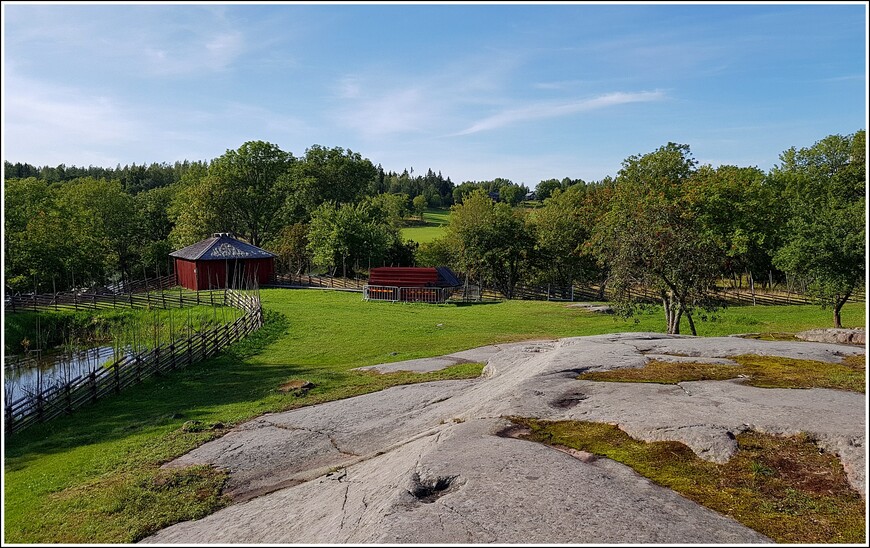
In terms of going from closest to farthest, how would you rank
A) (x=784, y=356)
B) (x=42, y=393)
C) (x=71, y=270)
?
(x=784, y=356) → (x=42, y=393) → (x=71, y=270)

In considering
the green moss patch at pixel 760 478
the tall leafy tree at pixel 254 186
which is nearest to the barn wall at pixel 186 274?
the tall leafy tree at pixel 254 186

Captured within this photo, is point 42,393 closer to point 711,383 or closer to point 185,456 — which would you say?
point 185,456

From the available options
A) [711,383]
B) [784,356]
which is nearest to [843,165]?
[784,356]

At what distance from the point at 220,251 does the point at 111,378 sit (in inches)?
1405

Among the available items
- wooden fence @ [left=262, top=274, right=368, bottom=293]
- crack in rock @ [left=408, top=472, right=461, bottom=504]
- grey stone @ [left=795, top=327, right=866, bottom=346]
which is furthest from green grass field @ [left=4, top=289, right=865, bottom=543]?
wooden fence @ [left=262, top=274, right=368, bottom=293]

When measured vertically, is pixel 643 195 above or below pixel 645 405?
above

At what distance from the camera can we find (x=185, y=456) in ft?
40.9

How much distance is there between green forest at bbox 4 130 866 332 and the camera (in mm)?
42531

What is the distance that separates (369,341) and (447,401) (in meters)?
14.8

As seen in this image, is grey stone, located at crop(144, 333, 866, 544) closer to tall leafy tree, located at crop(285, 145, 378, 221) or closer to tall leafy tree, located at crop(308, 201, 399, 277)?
tall leafy tree, located at crop(308, 201, 399, 277)

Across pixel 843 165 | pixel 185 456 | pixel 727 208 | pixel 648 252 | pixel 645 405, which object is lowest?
pixel 185 456

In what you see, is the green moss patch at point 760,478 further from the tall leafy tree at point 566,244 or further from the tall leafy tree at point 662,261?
the tall leafy tree at point 566,244

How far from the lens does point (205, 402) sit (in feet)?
59.2

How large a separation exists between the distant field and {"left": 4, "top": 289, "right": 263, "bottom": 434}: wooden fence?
6574cm
